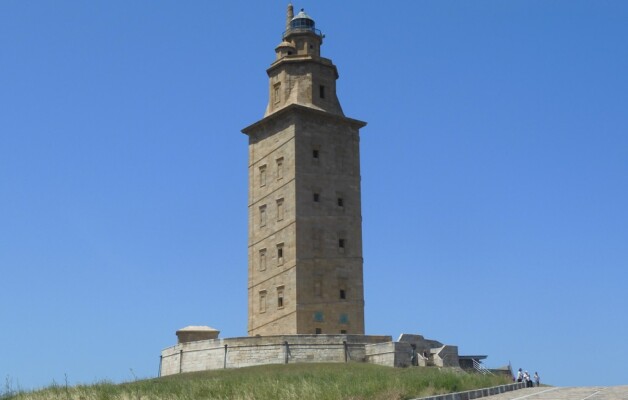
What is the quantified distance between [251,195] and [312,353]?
12.7 m

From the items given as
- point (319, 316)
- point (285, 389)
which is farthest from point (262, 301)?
point (285, 389)

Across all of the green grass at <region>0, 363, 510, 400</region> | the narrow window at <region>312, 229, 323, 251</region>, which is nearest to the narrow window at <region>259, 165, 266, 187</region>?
the narrow window at <region>312, 229, 323, 251</region>

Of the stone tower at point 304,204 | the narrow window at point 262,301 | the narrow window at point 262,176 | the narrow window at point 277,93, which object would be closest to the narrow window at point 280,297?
the stone tower at point 304,204

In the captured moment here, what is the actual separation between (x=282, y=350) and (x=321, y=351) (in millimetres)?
1961

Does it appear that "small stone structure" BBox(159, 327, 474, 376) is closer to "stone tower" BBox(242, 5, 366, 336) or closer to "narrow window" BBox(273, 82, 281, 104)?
"stone tower" BBox(242, 5, 366, 336)

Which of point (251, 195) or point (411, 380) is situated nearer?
point (411, 380)

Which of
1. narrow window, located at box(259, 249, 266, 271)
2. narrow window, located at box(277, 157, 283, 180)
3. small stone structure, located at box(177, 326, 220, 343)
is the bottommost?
small stone structure, located at box(177, 326, 220, 343)

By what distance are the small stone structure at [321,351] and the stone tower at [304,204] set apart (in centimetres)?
315

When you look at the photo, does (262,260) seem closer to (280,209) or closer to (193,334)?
A: (280,209)

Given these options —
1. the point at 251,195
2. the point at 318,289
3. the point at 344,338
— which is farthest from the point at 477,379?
the point at 251,195

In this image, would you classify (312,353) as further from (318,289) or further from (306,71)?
(306,71)

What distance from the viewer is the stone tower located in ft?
166

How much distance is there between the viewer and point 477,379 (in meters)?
34.6

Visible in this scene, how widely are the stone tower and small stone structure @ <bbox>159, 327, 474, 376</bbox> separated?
315 centimetres
